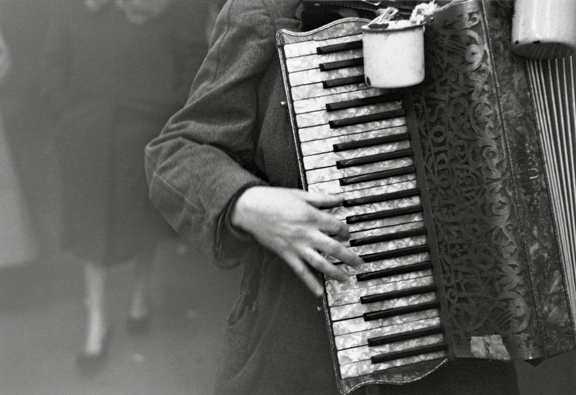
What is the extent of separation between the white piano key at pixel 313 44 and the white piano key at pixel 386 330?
0.51m

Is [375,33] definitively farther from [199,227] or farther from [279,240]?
[199,227]

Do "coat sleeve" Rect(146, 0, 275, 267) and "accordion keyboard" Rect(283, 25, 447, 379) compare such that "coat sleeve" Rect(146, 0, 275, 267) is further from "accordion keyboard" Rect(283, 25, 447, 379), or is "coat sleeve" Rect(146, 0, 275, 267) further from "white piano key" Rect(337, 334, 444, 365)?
"white piano key" Rect(337, 334, 444, 365)

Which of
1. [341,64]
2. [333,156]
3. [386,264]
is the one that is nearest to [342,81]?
[341,64]

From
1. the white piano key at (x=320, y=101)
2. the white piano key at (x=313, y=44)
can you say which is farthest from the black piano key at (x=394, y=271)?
the white piano key at (x=313, y=44)

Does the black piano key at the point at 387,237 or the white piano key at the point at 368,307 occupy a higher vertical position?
the black piano key at the point at 387,237

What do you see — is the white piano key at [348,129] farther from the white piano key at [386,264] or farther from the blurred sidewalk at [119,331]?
the blurred sidewalk at [119,331]

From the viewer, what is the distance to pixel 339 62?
4.38ft

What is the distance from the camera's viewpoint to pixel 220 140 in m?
1.49

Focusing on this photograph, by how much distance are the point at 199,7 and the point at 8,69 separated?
50 cm

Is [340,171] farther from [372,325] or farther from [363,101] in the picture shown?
[372,325]

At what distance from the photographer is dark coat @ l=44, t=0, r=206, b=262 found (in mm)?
1782

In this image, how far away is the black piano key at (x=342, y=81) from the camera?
133 centimetres

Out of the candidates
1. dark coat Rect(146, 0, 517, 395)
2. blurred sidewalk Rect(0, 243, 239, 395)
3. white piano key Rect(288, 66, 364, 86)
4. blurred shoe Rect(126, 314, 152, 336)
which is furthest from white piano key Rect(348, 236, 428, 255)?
blurred shoe Rect(126, 314, 152, 336)

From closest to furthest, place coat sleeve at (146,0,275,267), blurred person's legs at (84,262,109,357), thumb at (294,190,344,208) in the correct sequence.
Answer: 1. thumb at (294,190,344,208)
2. coat sleeve at (146,0,275,267)
3. blurred person's legs at (84,262,109,357)
